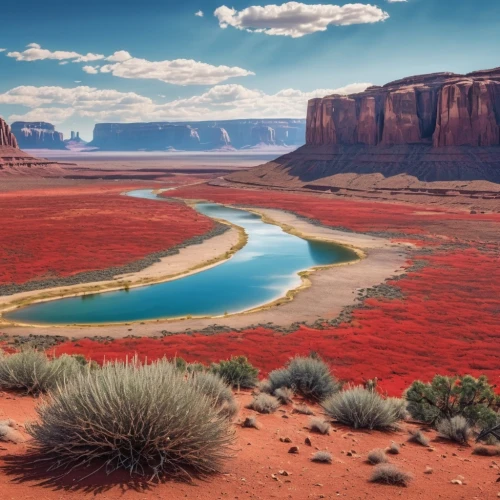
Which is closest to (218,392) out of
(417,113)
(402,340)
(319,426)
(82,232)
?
(319,426)

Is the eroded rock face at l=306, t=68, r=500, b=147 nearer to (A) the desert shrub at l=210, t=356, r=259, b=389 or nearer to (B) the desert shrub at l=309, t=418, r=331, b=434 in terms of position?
(A) the desert shrub at l=210, t=356, r=259, b=389

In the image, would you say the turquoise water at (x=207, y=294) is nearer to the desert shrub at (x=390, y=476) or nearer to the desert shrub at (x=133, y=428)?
the desert shrub at (x=133, y=428)

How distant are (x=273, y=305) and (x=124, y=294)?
29.1ft

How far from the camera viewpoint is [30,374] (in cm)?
1009

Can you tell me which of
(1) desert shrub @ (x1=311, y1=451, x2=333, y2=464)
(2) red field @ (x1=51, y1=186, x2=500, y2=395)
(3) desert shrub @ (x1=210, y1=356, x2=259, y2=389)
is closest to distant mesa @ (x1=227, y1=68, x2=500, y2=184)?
(2) red field @ (x1=51, y1=186, x2=500, y2=395)

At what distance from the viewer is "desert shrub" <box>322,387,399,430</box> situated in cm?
949

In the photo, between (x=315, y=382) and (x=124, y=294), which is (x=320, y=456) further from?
(x=124, y=294)

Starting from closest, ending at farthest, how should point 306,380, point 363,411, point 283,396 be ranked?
point 363,411 → point 283,396 → point 306,380

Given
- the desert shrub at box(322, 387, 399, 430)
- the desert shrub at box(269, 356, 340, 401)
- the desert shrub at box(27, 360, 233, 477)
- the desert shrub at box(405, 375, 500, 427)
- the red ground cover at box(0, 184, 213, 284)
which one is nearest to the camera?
the desert shrub at box(27, 360, 233, 477)

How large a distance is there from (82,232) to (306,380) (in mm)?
43254

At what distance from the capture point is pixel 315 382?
42.2ft

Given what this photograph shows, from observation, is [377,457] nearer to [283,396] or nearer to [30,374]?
[283,396]

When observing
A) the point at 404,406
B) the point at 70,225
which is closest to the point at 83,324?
the point at 404,406

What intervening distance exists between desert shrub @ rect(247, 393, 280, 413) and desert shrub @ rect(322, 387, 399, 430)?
1068 millimetres
